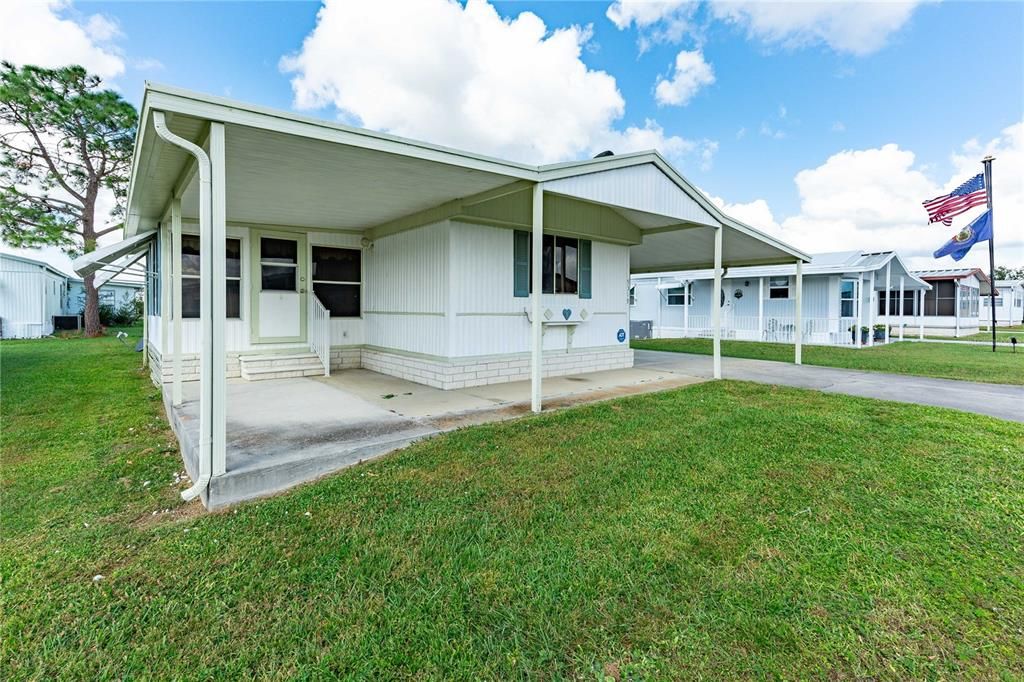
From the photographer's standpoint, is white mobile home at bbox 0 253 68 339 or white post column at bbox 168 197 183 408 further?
white mobile home at bbox 0 253 68 339

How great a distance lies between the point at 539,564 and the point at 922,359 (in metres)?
13.9

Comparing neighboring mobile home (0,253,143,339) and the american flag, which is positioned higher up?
the american flag

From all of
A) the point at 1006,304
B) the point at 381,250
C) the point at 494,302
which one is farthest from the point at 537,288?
the point at 1006,304

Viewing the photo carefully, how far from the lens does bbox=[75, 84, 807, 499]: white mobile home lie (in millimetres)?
3855

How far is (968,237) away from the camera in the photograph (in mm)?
14500

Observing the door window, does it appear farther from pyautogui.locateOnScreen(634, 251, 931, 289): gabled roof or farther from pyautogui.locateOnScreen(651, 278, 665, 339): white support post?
pyautogui.locateOnScreen(651, 278, 665, 339): white support post

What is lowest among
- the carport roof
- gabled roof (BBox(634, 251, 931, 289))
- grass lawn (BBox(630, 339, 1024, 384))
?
grass lawn (BBox(630, 339, 1024, 384))

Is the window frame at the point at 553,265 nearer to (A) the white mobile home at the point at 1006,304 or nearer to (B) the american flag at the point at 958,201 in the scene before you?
(B) the american flag at the point at 958,201

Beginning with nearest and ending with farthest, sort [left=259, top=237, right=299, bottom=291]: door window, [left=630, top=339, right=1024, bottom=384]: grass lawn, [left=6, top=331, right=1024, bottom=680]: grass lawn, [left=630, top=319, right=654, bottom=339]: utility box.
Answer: [left=6, top=331, right=1024, bottom=680]: grass lawn, [left=259, top=237, right=299, bottom=291]: door window, [left=630, top=339, right=1024, bottom=384]: grass lawn, [left=630, top=319, right=654, bottom=339]: utility box

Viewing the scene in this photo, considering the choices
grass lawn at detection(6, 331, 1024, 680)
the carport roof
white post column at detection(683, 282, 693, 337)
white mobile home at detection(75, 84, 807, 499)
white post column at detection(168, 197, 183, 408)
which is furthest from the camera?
white post column at detection(683, 282, 693, 337)

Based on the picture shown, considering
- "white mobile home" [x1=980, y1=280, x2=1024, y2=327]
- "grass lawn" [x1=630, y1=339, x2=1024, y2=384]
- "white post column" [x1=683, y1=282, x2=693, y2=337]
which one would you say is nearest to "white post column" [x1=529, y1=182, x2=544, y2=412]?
"grass lawn" [x1=630, y1=339, x2=1024, y2=384]

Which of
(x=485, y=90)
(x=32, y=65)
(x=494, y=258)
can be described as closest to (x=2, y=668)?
(x=494, y=258)

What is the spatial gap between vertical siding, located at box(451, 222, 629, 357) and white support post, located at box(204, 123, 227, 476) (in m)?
3.90

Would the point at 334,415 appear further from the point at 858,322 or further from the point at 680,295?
the point at 680,295
